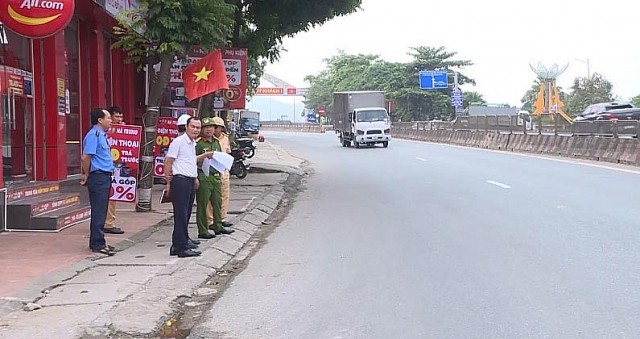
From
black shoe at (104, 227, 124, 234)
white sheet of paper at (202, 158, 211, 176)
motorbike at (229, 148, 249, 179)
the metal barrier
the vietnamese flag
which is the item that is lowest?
black shoe at (104, 227, 124, 234)

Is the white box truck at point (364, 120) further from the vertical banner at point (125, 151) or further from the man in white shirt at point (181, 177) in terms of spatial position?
the man in white shirt at point (181, 177)

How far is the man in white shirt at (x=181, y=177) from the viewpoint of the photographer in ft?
28.3

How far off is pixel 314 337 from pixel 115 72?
534 inches

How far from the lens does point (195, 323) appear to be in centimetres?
621

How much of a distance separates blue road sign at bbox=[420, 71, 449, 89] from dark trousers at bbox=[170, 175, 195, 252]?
182 ft

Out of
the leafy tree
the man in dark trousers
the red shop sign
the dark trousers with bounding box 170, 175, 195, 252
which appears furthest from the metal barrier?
the red shop sign

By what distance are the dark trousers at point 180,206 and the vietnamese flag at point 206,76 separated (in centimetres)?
439

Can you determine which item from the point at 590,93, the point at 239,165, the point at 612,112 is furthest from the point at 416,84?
the point at 239,165

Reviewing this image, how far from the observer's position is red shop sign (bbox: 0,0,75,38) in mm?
9484

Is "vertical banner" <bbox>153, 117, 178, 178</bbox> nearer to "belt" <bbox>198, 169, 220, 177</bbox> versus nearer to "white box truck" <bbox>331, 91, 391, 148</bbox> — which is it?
"belt" <bbox>198, 169, 220, 177</bbox>

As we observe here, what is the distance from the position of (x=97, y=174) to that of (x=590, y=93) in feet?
248

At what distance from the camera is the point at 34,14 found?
9.48 metres

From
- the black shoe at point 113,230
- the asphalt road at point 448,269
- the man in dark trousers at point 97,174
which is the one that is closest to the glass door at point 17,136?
the black shoe at point 113,230

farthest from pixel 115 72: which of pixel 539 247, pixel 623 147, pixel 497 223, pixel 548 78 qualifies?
pixel 548 78
